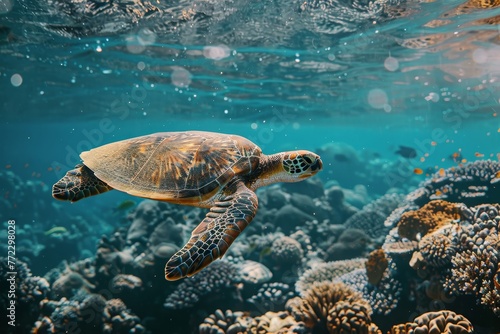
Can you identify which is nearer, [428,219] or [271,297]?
[428,219]

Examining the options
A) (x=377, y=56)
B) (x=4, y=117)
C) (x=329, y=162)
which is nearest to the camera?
(x=377, y=56)

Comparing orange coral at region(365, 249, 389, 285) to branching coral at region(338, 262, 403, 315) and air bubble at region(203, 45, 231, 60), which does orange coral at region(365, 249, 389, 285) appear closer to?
branching coral at region(338, 262, 403, 315)

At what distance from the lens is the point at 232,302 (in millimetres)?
6242

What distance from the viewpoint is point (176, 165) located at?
14.1 feet

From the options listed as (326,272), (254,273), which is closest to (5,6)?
(254,273)

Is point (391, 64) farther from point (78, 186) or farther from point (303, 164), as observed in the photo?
point (78, 186)

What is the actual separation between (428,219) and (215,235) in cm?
443

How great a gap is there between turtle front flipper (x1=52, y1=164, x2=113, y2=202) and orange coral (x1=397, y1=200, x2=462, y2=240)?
547 centimetres

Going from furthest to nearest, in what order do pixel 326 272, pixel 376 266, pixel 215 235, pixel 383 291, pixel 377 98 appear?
pixel 377 98 < pixel 326 272 < pixel 376 266 < pixel 383 291 < pixel 215 235

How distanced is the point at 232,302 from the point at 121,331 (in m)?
2.15

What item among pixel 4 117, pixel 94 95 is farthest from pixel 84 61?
pixel 4 117

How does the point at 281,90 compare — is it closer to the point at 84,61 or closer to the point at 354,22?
the point at 354,22

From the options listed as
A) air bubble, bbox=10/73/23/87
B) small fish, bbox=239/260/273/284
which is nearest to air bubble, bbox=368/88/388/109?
small fish, bbox=239/260/273/284

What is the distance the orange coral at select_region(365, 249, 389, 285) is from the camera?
219 inches
